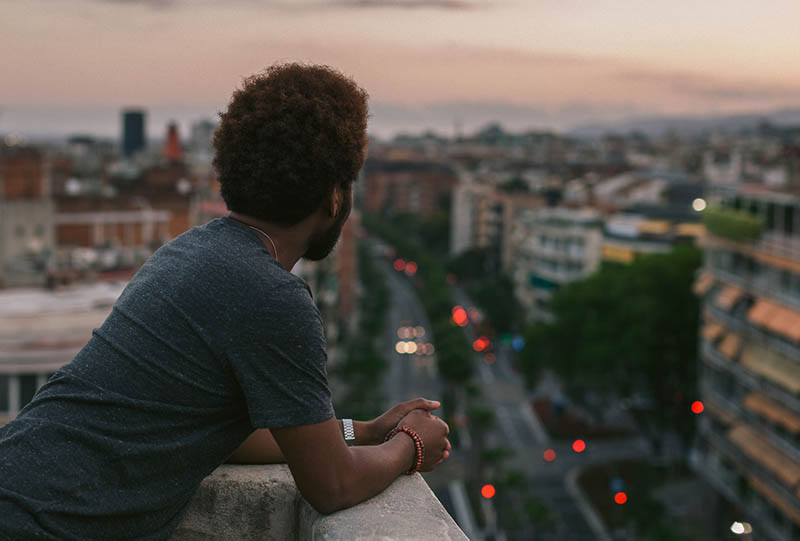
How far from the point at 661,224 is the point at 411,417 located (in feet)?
190

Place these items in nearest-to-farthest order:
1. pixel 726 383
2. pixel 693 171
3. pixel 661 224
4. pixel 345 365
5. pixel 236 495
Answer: pixel 236 495
pixel 726 383
pixel 345 365
pixel 661 224
pixel 693 171

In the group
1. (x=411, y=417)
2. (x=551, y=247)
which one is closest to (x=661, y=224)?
(x=551, y=247)

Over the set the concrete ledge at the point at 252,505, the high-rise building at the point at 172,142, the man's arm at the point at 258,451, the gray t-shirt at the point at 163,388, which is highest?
the gray t-shirt at the point at 163,388

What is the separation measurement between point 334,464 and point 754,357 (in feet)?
97.1

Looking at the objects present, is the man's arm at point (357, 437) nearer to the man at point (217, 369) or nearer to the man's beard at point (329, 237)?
the man at point (217, 369)

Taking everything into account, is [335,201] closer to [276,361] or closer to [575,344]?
[276,361]

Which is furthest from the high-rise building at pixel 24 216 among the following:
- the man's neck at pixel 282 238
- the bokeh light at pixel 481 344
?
the bokeh light at pixel 481 344

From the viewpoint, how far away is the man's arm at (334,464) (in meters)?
2.90

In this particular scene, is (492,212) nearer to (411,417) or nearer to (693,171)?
(693,171)

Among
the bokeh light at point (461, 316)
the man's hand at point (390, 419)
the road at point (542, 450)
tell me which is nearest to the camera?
the man's hand at point (390, 419)

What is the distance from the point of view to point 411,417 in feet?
11.8

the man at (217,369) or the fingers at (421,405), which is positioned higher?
the man at (217,369)

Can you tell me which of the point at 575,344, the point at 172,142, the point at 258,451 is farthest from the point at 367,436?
the point at 172,142

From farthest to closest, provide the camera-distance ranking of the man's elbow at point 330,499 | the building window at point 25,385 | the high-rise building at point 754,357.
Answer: the high-rise building at point 754,357, the building window at point 25,385, the man's elbow at point 330,499
